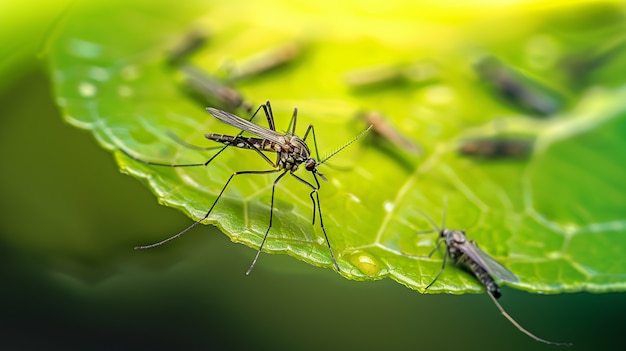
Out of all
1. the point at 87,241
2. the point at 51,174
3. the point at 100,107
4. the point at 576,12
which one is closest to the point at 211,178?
the point at 100,107

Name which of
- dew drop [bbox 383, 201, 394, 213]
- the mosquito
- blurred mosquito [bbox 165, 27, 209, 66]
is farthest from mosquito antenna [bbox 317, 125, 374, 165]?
blurred mosquito [bbox 165, 27, 209, 66]

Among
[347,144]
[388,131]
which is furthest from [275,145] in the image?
[388,131]

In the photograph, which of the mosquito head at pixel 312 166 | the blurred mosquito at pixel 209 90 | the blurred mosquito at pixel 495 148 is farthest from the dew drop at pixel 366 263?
the blurred mosquito at pixel 209 90

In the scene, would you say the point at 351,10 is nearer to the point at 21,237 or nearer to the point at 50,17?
the point at 50,17

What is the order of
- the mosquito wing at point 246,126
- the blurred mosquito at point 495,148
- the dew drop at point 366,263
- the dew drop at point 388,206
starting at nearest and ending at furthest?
the dew drop at point 366,263 → the dew drop at point 388,206 → the mosquito wing at point 246,126 → the blurred mosquito at point 495,148

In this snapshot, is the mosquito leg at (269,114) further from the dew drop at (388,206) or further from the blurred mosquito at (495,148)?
the blurred mosquito at (495,148)

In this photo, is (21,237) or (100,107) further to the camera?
(21,237)
